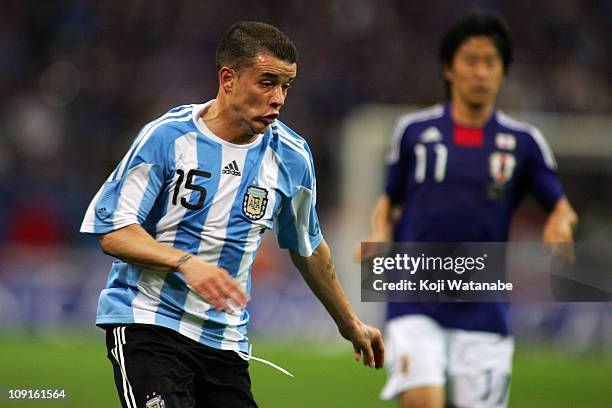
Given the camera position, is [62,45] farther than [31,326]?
Yes

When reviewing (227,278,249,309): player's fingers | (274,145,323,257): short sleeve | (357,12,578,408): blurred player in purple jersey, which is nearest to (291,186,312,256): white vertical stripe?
(274,145,323,257): short sleeve

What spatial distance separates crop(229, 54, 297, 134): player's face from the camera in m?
4.35

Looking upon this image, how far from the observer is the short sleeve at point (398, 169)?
6335 millimetres

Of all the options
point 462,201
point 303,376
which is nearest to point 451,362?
point 462,201

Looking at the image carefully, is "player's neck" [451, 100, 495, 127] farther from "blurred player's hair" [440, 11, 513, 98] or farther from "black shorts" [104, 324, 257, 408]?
"black shorts" [104, 324, 257, 408]

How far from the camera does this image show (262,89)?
4.37m

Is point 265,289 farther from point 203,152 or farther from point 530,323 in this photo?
point 203,152

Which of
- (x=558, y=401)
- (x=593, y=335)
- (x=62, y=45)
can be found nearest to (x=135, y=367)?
(x=558, y=401)

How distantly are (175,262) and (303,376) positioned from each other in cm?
736

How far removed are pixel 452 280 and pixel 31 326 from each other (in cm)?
888

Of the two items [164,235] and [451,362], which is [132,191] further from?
[451,362]

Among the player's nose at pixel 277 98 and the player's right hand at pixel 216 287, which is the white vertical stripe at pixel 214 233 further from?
the player's right hand at pixel 216 287

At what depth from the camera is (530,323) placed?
1382 centimetres

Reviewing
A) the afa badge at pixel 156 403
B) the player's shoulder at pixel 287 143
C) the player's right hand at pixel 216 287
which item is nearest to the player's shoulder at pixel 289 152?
the player's shoulder at pixel 287 143
